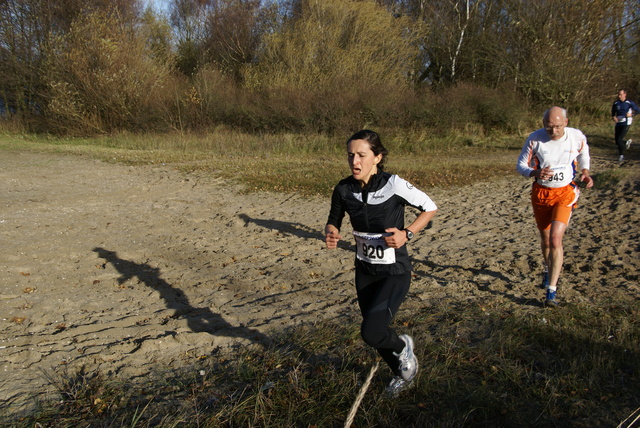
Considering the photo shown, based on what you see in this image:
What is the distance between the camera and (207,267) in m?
7.91

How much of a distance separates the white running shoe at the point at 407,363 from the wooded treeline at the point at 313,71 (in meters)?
21.0

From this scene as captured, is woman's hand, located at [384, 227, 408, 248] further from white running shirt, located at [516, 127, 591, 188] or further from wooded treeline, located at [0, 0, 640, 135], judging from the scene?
wooded treeline, located at [0, 0, 640, 135]

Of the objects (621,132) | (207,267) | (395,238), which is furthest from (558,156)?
(621,132)

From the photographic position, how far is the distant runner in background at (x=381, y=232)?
3.63m

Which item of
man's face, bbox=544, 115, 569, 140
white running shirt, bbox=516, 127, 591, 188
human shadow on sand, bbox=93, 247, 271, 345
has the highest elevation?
man's face, bbox=544, 115, 569, 140

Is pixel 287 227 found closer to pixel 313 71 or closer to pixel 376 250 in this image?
pixel 376 250

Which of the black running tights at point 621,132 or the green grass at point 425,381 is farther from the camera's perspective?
the black running tights at point 621,132

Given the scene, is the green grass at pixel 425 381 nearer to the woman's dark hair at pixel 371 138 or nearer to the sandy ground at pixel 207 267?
the sandy ground at pixel 207 267

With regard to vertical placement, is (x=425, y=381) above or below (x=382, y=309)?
below

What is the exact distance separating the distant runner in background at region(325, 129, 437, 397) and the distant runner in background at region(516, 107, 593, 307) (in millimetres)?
2566

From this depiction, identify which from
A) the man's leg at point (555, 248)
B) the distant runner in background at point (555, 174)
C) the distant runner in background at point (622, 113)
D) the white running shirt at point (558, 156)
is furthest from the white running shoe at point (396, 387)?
the distant runner in background at point (622, 113)

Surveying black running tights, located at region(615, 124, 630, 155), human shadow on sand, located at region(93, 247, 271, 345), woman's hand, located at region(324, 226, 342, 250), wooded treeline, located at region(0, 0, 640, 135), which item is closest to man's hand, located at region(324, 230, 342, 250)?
woman's hand, located at region(324, 226, 342, 250)

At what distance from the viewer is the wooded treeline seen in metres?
25.4

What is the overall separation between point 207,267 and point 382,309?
4867 mm
